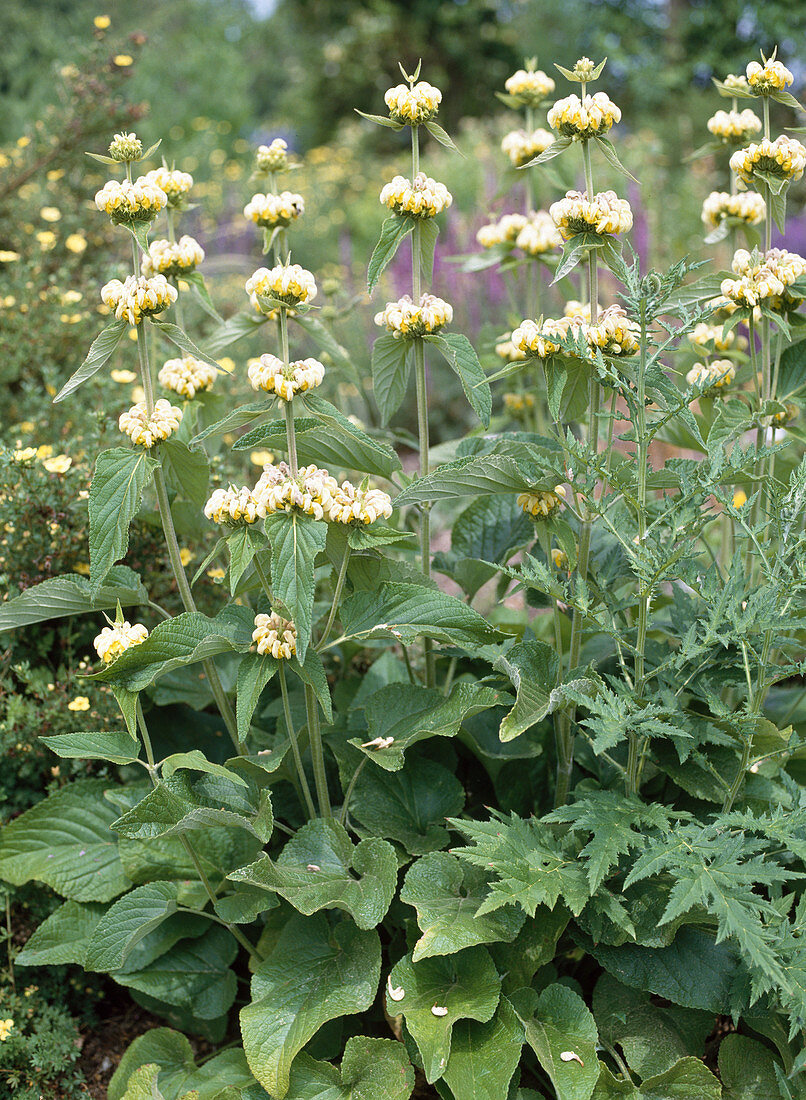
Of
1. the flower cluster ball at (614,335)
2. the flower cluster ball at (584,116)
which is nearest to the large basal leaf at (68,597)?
the flower cluster ball at (614,335)

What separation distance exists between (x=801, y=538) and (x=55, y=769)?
1.58m

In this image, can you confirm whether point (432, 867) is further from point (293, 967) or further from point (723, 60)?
point (723, 60)

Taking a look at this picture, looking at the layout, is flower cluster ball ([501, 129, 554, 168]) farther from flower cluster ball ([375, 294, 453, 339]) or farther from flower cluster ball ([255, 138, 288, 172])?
flower cluster ball ([375, 294, 453, 339])

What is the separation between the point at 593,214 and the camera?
161 centimetres

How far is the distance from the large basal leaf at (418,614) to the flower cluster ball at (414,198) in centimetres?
67

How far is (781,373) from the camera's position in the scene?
2.04 metres

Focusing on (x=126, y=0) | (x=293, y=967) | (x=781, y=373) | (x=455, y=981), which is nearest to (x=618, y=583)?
(x=781, y=373)

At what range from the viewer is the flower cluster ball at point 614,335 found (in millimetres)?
1638

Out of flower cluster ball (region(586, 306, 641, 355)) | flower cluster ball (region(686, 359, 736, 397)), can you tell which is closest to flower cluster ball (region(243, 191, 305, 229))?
flower cluster ball (region(586, 306, 641, 355))

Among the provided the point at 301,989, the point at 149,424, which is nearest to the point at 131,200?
the point at 149,424

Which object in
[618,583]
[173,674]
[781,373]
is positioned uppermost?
[781,373]

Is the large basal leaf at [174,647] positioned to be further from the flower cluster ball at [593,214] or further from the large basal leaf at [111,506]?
the flower cluster ball at [593,214]

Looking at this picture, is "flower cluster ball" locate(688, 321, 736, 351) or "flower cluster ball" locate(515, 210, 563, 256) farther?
"flower cluster ball" locate(515, 210, 563, 256)

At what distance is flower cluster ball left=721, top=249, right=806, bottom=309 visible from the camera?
1.75m
